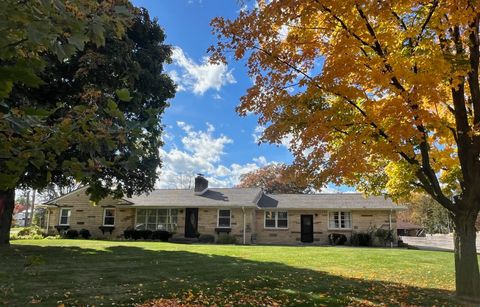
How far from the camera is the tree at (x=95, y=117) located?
2.09 meters

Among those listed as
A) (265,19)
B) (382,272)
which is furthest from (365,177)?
(265,19)

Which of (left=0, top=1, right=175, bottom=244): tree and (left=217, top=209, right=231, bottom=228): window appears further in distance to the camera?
(left=217, top=209, right=231, bottom=228): window

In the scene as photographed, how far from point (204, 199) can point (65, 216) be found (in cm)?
1243

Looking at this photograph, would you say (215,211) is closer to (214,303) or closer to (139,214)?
(139,214)

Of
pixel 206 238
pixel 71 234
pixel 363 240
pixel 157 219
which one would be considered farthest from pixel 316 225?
pixel 71 234

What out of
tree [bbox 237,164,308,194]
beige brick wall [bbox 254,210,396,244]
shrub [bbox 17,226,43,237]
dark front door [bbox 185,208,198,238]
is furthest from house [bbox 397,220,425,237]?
shrub [bbox 17,226,43,237]

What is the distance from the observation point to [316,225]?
31219 mm

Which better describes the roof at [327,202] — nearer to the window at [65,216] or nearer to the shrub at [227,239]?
the shrub at [227,239]

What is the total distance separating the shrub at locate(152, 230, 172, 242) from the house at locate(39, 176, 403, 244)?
46.8 inches

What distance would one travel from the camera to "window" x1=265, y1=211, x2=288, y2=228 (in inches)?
1260

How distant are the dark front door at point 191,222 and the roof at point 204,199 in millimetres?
681

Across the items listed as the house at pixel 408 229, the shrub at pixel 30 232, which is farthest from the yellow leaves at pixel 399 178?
the house at pixel 408 229

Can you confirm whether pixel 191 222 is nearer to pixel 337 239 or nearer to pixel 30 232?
pixel 337 239

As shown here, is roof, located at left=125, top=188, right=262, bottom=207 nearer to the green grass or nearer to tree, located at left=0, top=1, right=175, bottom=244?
tree, located at left=0, top=1, right=175, bottom=244
